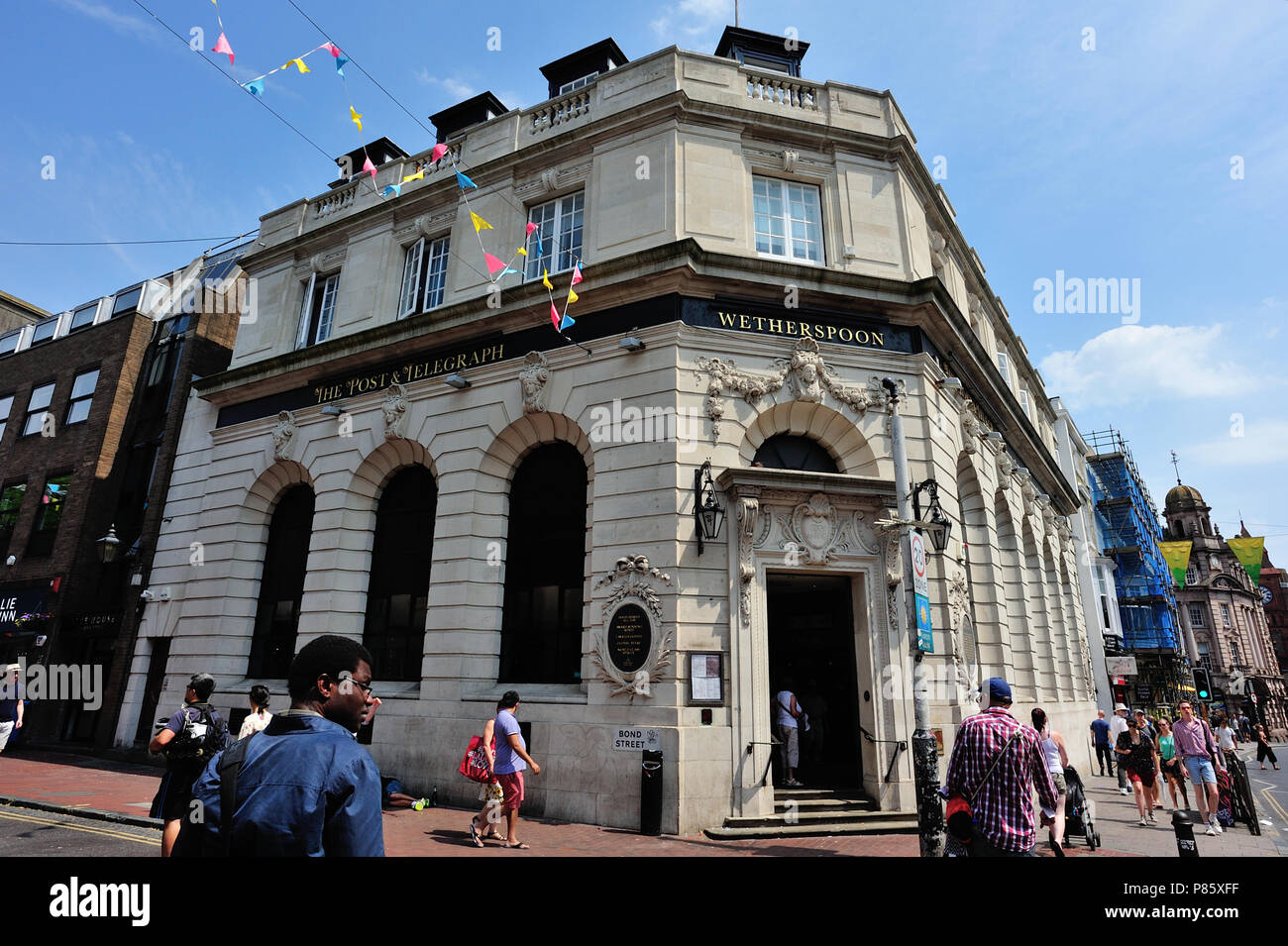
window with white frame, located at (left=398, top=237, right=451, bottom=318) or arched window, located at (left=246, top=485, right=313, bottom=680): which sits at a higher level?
window with white frame, located at (left=398, top=237, right=451, bottom=318)

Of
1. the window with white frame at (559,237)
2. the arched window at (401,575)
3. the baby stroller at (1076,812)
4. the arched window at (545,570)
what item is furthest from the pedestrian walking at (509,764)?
the window with white frame at (559,237)

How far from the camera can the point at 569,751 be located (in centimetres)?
1187

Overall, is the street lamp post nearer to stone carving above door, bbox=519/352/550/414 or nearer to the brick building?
stone carving above door, bbox=519/352/550/414

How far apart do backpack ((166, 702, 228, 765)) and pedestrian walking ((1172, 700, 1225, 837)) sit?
46.7 ft

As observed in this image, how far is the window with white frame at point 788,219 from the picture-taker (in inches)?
587

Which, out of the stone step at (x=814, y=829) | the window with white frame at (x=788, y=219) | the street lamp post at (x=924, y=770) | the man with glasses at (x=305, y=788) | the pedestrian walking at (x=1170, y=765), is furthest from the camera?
the window with white frame at (x=788, y=219)

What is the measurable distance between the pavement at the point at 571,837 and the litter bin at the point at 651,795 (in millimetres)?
292

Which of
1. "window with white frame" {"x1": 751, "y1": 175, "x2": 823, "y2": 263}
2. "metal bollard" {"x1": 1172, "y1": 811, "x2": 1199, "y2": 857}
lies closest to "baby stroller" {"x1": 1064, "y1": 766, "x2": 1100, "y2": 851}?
"metal bollard" {"x1": 1172, "y1": 811, "x2": 1199, "y2": 857}

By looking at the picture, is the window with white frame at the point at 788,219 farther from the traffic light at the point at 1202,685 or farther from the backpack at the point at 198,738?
the traffic light at the point at 1202,685

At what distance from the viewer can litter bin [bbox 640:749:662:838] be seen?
10.6m

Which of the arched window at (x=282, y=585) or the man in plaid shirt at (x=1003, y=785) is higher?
the arched window at (x=282, y=585)

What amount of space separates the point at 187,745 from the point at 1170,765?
16189 mm
